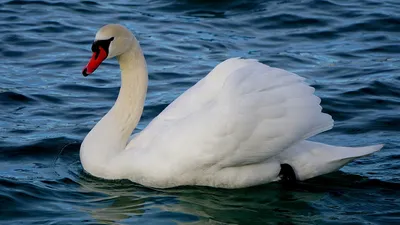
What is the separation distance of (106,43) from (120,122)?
2.29 ft

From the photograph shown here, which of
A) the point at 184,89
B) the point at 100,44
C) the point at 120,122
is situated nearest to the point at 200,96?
the point at 120,122

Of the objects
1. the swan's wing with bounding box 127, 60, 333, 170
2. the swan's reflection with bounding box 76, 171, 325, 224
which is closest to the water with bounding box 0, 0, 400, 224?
the swan's reflection with bounding box 76, 171, 325, 224

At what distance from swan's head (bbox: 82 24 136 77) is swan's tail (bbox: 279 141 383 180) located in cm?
159

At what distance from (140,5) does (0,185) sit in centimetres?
818

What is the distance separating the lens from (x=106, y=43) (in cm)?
855

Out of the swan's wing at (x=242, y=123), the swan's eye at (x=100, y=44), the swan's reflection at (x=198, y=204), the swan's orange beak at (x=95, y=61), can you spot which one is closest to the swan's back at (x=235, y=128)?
the swan's wing at (x=242, y=123)

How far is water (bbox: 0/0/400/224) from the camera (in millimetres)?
7824

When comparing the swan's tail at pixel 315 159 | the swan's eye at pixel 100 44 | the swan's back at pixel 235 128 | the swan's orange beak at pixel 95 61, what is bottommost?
the swan's tail at pixel 315 159

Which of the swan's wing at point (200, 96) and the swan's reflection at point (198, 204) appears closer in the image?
the swan's reflection at point (198, 204)

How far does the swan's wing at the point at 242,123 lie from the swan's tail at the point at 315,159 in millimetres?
270

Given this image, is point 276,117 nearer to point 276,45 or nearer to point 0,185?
point 0,185

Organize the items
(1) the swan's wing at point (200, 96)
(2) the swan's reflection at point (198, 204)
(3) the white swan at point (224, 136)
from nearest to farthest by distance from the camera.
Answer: (2) the swan's reflection at point (198, 204), (3) the white swan at point (224, 136), (1) the swan's wing at point (200, 96)

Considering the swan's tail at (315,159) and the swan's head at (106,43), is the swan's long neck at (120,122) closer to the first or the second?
the swan's head at (106,43)

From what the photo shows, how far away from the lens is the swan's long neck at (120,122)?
8492 millimetres
